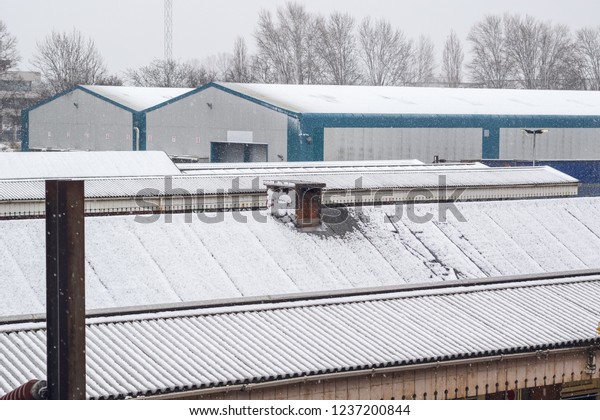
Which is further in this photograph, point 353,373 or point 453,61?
point 453,61

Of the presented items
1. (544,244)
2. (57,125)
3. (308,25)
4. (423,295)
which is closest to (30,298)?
(423,295)

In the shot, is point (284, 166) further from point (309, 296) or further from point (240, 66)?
point (240, 66)

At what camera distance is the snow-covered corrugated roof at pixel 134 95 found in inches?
2327

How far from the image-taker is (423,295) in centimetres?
1653

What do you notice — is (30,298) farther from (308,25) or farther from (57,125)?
(308,25)

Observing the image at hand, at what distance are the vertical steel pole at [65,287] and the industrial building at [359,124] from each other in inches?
1401

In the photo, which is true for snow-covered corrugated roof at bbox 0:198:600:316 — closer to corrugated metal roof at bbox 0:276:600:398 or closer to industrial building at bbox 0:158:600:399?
industrial building at bbox 0:158:600:399

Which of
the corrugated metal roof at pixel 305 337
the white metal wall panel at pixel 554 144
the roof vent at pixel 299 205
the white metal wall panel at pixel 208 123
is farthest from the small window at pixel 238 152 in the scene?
the corrugated metal roof at pixel 305 337

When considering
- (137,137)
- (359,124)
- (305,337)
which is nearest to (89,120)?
(137,137)

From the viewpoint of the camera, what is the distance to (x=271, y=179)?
28.5 meters

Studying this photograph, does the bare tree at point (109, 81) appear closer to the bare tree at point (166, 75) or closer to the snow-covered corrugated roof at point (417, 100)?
the bare tree at point (166, 75)

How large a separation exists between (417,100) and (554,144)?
7303 millimetres
